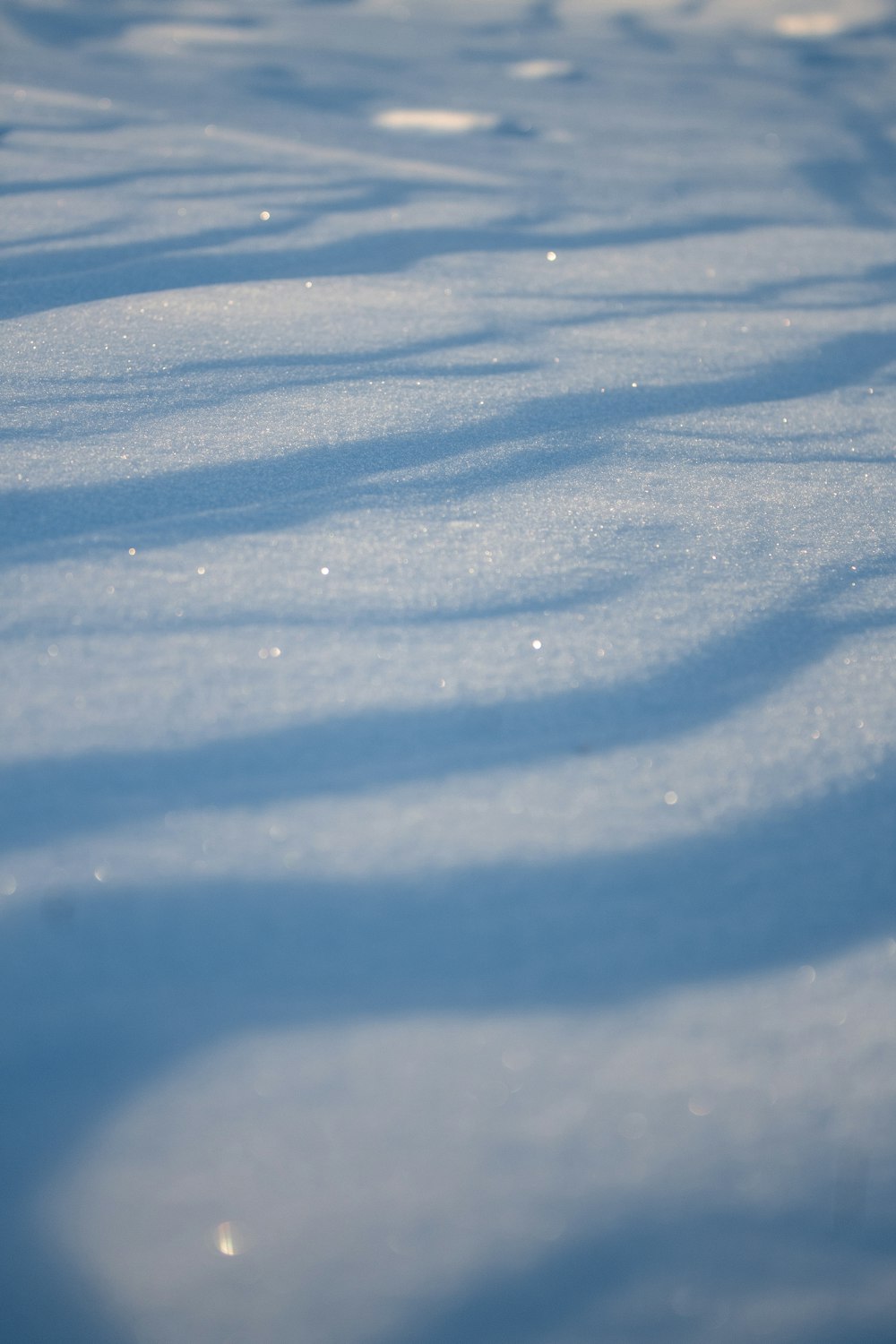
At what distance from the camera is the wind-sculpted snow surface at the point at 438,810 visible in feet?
2.41

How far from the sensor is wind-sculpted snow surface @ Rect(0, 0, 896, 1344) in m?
0.73

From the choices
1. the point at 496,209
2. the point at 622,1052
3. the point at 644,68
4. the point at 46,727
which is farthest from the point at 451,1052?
the point at 644,68

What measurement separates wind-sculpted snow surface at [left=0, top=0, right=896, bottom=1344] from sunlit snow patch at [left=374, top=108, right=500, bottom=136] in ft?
4.57

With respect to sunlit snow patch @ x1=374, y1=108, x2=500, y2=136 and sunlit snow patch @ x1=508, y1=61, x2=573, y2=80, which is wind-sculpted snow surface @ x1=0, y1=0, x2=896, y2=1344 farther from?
sunlit snow patch @ x1=508, y1=61, x2=573, y2=80

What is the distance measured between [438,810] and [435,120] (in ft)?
9.85

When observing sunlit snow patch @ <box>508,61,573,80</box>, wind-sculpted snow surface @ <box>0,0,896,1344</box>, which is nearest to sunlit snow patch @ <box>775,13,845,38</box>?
sunlit snow patch @ <box>508,61,573,80</box>

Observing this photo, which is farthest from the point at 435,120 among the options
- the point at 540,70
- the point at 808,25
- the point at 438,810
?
the point at 438,810

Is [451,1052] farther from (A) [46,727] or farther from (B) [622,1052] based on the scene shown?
(A) [46,727]

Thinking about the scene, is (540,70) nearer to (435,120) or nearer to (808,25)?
(435,120)

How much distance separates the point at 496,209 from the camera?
2588 mm

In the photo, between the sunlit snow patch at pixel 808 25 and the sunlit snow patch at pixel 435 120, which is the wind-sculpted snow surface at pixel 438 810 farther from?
the sunlit snow patch at pixel 808 25

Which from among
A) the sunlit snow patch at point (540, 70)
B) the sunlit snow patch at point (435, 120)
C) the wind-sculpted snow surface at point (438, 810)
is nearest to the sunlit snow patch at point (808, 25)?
the sunlit snow patch at point (540, 70)

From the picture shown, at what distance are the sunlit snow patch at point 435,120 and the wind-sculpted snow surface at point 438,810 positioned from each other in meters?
1.39

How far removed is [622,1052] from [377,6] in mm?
5055
